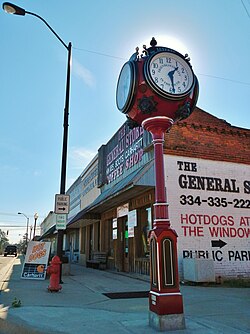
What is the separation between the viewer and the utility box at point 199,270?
1053 centimetres

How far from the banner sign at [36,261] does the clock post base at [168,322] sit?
8.10 m

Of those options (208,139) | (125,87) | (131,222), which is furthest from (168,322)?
(131,222)

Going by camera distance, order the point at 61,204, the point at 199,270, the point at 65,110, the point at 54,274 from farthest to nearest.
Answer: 1. the point at 65,110
2. the point at 199,270
3. the point at 61,204
4. the point at 54,274

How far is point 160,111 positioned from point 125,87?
878mm

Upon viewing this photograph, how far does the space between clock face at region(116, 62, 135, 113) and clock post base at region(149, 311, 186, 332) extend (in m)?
3.60

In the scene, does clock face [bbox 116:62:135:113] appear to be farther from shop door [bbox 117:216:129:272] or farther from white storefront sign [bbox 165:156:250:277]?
shop door [bbox 117:216:129:272]

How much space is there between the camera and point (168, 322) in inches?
193

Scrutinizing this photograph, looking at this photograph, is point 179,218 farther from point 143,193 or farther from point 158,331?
point 158,331

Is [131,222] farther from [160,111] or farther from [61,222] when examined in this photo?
[160,111]

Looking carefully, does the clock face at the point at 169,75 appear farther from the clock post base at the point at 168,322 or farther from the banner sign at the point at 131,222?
the banner sign at the point at 131,222

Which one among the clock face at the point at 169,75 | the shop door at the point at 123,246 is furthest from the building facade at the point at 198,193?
the clock face at the point at 169,75

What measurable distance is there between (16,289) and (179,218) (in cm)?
579

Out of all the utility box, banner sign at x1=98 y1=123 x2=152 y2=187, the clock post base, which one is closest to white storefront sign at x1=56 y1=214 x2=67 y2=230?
the utility box

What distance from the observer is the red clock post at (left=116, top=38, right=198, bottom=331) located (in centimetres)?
509
